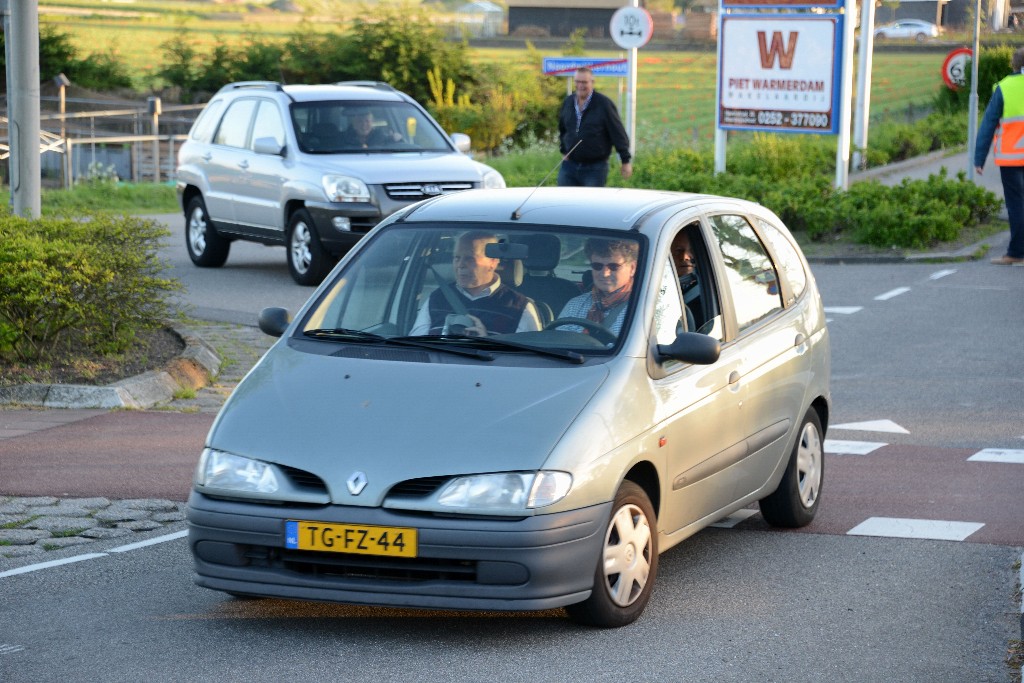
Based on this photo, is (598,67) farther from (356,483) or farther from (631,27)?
(356,483)

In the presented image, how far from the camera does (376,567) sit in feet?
18.6

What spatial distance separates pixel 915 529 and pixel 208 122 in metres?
12.4

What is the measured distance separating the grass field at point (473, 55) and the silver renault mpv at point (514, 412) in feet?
119

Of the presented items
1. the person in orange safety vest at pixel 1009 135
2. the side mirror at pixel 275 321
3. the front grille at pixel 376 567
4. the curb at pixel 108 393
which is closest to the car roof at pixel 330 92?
the person in orange safety vest at pixel 1009 135

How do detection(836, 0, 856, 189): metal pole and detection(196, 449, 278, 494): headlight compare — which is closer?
detection(196, 449, 278, 494): headlight

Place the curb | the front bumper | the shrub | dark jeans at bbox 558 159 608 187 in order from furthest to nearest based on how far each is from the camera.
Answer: dark jeans at bbox 558 159 608 187
the shrub
the curb
the front bumper

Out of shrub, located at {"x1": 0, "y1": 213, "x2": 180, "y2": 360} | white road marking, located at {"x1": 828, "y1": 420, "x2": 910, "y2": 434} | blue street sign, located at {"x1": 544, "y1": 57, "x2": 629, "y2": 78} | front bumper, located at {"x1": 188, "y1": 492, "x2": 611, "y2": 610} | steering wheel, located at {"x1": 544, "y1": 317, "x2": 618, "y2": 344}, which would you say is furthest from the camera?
blue street sign, located at {"x1": 544, "y1": 57, "x2": 629, "y2": 78}

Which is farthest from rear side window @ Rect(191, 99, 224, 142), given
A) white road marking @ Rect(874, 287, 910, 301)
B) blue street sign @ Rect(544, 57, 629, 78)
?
blue street sign @ Rect(544, 57, 629, 78)

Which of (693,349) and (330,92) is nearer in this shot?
(693,349)

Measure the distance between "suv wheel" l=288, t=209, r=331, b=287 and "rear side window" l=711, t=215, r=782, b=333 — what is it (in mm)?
9327

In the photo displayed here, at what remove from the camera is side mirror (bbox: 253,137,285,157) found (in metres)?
17.0

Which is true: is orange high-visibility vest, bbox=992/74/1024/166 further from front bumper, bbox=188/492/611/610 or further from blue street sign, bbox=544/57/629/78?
blue street sign, bbox=544/57/629/78

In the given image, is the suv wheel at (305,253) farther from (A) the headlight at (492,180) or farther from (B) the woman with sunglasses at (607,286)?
(B) the woman with sunglasses at (607,286)

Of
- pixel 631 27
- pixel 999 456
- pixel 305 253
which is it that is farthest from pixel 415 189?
pixel 631 27
